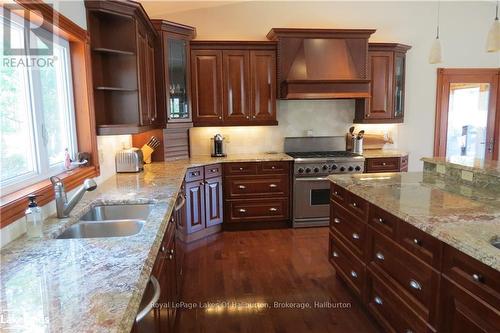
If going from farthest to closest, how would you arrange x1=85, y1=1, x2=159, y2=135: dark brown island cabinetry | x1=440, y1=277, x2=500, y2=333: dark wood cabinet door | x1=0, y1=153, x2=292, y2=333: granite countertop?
x1=85, y1=1, x2=159, y2=135: dark brown island cabinetry, x1=440, y1=277, x2=500, y2=333: dark wood cabinet door, x1=0, y1=153, x2=292, y2=333: granite countertop

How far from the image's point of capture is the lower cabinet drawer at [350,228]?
8.14 feet

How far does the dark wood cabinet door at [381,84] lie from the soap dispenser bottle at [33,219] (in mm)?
4207

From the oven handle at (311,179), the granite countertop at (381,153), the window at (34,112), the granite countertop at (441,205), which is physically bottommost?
the oven handle at (311,179)

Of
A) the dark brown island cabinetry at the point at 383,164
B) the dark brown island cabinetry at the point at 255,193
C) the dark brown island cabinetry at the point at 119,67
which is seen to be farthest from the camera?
the dark brown island cabinetry at the point at 383,164

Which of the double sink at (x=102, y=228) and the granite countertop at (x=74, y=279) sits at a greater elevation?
the granite countertop at (x=74, y=279)

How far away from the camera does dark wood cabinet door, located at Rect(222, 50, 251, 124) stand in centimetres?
441

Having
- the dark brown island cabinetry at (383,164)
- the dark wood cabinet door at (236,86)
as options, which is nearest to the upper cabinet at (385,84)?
the dark brown island cabinetry at (383,164)

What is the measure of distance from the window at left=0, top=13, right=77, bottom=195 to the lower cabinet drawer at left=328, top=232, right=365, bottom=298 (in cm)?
223

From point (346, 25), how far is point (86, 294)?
492 centimetres

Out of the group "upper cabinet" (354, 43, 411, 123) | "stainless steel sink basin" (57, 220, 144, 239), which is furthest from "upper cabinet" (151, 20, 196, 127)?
"upper cabinet" (354, 43, 411, 123)

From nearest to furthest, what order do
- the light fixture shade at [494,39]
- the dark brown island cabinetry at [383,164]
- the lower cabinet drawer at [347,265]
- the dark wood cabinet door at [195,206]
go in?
the light fixture shade at [494,39] < the lower cabinet drawer at [347,265] < the dark wood cabinet door at [195,206] < the dark brown island cabinetry at [383,164]

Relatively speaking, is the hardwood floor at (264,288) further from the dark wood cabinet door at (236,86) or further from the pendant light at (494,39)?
the pendant light at (494,39)

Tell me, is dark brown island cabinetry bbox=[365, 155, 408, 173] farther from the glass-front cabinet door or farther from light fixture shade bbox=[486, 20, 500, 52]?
the glass-front cabinet door

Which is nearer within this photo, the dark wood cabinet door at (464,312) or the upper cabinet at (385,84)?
the dark wood cabinet door at (464,312)
